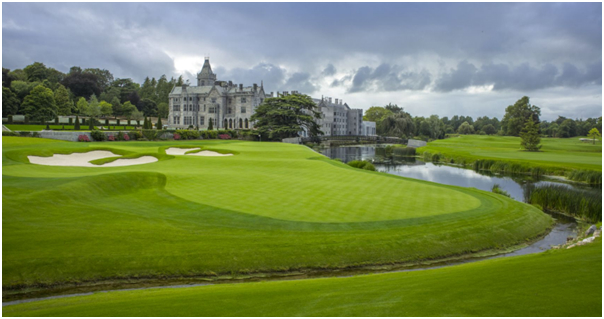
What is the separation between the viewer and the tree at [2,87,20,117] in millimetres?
70088

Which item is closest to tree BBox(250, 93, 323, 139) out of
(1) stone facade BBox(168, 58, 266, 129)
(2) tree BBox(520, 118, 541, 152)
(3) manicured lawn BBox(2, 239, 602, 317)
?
(1) stone facade BBox(168, 58, 266, 129)

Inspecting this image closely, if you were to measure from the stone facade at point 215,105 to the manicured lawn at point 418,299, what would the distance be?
292ft

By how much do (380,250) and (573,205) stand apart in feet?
42.3

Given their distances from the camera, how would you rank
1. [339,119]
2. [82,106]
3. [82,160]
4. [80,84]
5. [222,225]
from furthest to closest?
1. [339,119]
2. [80,84]
3. [82,106]
4. [82,160]
5. [222,225]

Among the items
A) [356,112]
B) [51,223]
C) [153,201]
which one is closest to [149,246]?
[51,223]

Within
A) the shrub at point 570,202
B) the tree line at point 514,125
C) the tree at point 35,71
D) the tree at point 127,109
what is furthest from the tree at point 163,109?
the shrub at point 570,202

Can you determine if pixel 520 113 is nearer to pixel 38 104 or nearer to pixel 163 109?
pixel 163 109

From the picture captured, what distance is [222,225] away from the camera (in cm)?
1195

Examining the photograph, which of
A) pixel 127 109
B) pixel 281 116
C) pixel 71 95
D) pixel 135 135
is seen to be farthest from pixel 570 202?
pixel 71 95

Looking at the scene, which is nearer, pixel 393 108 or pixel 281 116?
pixel 281 116

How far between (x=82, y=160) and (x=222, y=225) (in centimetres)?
1938

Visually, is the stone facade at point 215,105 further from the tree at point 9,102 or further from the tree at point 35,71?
the tree at point 35,71

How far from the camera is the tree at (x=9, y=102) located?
230ft

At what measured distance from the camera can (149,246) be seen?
1035cm
